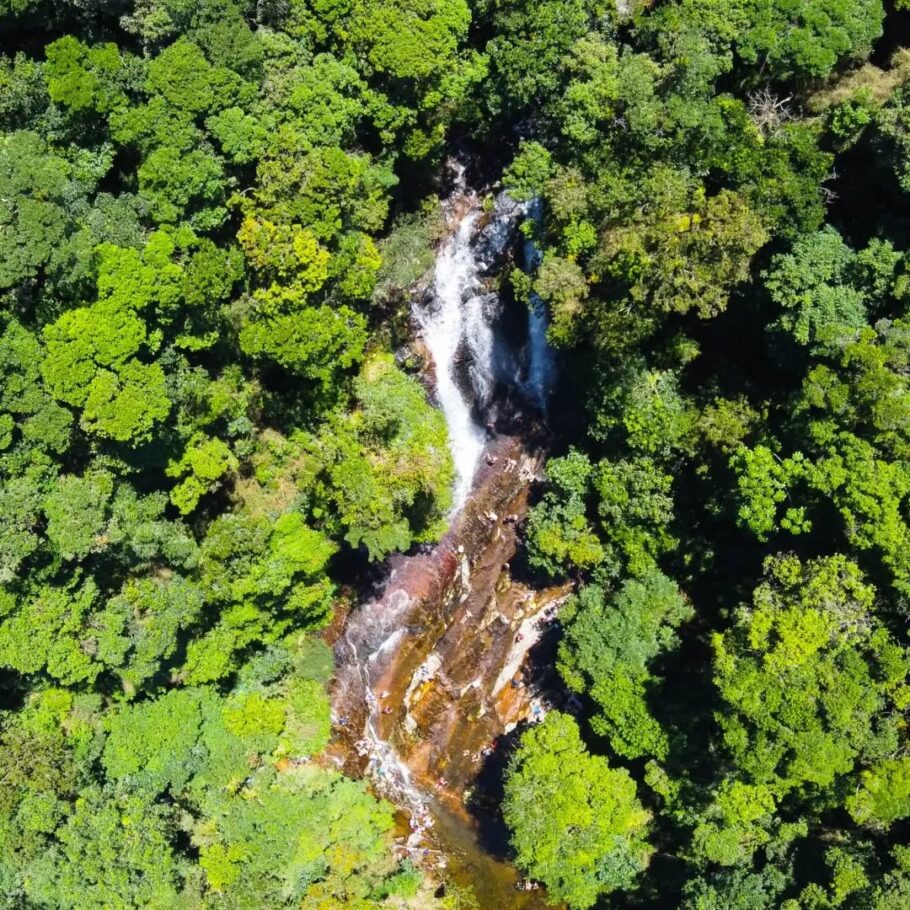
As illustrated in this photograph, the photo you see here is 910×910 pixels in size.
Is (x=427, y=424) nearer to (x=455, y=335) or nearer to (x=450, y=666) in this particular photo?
(x=455, y=335)

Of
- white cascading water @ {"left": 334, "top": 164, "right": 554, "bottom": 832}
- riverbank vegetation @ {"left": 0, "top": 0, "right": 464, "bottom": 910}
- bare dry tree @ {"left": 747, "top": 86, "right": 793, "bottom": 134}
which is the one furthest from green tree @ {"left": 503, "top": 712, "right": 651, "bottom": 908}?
bare dry tree @ {"left": 747, "top": 86, "right": 793, "bottom": 134}

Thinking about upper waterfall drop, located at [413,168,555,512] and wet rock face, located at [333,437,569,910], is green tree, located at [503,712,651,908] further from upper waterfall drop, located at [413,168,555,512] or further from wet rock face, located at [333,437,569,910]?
upper waterfall drop, located at [413,168,555,512]

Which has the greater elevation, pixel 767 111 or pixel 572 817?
pixel 767 111

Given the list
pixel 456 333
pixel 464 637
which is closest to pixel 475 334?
pixel 456 333

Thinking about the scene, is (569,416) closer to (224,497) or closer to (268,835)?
(224,497)

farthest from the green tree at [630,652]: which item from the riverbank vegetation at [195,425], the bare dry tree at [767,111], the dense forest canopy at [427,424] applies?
the bare dry tree at [767,111]

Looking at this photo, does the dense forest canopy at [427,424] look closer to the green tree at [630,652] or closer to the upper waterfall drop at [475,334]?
the green tree at [630,652]
